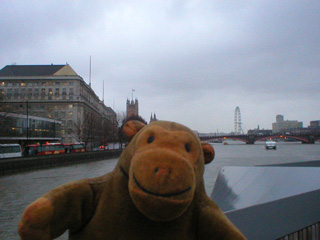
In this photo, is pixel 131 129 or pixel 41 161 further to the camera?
pixel 41 161

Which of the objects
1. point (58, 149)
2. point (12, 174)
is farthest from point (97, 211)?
point (58, 149)

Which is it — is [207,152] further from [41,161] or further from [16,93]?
[16,93]

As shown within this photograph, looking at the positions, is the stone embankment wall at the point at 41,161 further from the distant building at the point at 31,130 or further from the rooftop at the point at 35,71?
the rooftop at the point at 35,71

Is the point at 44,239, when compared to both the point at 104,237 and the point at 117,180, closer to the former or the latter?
the point at 104,237

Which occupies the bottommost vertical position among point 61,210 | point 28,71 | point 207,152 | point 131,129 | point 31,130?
point 61,210

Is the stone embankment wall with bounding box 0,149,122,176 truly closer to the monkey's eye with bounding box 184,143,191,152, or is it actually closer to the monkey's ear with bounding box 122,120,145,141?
the monkey's ear with bounding box 122,120,145,141

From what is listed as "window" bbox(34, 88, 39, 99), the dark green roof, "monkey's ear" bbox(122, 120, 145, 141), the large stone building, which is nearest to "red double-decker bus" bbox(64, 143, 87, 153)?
the large stone building

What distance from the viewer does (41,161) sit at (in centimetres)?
2488

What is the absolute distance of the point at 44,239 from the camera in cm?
127

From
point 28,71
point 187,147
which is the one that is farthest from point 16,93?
point 187,147

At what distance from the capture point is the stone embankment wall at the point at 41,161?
20.5 meters

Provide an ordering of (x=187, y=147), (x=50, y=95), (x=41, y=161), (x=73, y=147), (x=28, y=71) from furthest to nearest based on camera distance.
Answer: (x=28, y=71), (x=50, y=95), (x=73, y=147), (x=41, y=161), (x=187, y=147)

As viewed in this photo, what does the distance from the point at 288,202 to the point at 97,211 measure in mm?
2279

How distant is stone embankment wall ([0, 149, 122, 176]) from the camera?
20.5 meters
